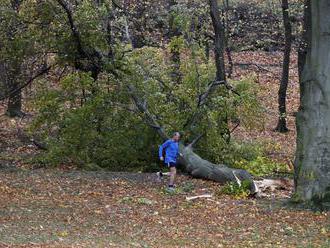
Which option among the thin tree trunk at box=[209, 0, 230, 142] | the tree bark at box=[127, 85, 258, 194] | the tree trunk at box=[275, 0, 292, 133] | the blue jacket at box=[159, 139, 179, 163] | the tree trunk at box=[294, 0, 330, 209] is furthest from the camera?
the tree trunk at box=[275, 0, 292, 133]

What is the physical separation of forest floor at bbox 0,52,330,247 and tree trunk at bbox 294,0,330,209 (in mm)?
508

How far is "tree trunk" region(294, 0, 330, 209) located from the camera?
492 inches

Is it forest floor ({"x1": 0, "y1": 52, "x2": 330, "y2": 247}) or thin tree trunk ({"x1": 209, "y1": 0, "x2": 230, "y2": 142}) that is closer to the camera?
forest floor ({"x1": 0, "y1": 52, "x2": 330, "y2": 247})

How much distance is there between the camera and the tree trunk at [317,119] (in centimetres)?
1250

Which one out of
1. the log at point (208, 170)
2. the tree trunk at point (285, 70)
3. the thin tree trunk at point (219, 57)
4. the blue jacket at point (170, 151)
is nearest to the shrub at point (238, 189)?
the log at point (208, 170)

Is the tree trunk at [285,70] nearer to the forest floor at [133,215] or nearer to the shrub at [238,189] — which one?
the forest floor at [133,215]

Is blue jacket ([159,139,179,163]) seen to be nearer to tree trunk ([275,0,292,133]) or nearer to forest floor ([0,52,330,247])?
forest floor ([0,52,330,247])

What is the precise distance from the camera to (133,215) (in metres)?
12.0

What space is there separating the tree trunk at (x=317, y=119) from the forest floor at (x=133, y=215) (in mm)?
508

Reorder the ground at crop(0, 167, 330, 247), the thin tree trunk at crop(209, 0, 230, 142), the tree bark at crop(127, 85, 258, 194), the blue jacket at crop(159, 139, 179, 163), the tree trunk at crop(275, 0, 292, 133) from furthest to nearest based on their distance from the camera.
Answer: the tree trunk at crop(275, 0, 292, 133), the thin tree trunk at crop(209, 0, 230, 142), the tree bark at crop(127, 85, 258, 194), the blue jacket at crop(159, 139, 179, 163), the ground at crop(0, 167, 330, 247)

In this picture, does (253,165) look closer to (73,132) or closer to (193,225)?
(73,132)

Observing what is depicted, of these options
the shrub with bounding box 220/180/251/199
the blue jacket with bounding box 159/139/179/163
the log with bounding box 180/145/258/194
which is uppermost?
the blue jacket with bounding box 159/139/179/163

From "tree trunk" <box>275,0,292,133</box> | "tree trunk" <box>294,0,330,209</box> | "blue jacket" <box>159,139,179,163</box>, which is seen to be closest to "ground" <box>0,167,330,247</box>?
"tree trunk" <box>294,0,330,209</box>

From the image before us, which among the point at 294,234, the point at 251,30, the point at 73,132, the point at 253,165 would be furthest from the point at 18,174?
the point at 251,30
